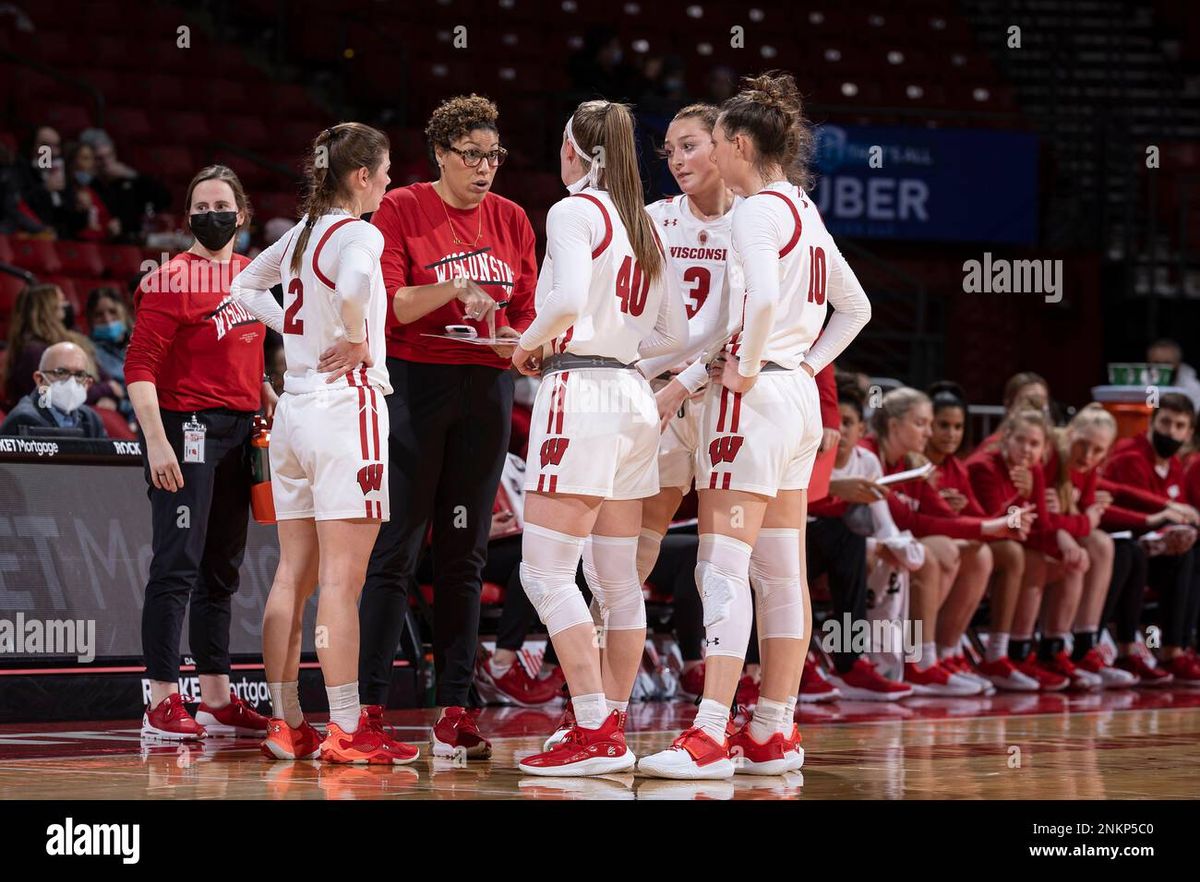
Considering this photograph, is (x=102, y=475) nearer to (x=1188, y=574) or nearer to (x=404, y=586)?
(x=404, y=586)

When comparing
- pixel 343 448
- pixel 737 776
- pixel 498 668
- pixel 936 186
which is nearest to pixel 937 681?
pixel 498 668

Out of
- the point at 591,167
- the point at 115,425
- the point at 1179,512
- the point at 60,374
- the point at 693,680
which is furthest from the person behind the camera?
the point at 1179,512

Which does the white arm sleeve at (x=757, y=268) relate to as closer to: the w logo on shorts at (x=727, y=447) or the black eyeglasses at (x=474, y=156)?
the w logo on shorts at (x=727, y=447)

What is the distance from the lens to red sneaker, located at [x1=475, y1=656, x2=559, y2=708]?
276 inches

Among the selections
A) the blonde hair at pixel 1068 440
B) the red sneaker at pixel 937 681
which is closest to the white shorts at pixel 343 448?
the red sneaker at pixel 937 681

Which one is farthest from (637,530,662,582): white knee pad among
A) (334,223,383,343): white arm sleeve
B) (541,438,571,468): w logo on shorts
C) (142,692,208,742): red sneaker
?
(142,692,208,742): red sneaker

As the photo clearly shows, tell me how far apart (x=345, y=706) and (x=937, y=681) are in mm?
3929

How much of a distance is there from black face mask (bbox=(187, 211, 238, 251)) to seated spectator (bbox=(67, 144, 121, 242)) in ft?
17.6

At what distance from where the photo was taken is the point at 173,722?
17.3 feet

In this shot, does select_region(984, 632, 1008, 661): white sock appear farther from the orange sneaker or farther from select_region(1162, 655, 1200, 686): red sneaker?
the orange sneaker

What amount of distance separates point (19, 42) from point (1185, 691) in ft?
29.1

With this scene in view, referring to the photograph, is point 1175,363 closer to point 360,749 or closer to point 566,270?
point 566,270

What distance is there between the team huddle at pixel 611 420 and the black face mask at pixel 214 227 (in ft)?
1.89

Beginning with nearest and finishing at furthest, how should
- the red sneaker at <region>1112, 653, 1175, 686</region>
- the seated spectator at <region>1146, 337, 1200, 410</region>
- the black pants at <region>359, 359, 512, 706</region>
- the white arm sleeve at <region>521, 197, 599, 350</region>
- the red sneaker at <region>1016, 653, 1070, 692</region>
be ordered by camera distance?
the white arm sleeve at <region>521, 197, 599, 350</region>, the black pants at <region>359, 359, 512, 706</region>, the red sneaker at <region>1016, 653, 1070, 692</region>, the red sneaker at <region>1112, 653, 1175, 686</region>, the seated spectator at <region>1146, 337, 1200, 410</region>
